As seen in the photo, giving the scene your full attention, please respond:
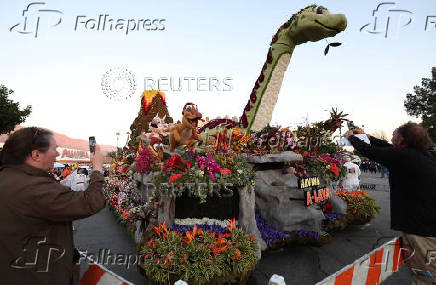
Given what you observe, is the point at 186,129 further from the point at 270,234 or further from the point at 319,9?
the point at 319,9

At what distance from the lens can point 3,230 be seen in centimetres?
147

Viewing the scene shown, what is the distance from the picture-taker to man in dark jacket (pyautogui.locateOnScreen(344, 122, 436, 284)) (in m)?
2.30

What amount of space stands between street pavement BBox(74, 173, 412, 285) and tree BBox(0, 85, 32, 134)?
18.9m

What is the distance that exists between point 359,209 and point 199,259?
558 centimetres

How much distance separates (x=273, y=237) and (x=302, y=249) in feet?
3.04

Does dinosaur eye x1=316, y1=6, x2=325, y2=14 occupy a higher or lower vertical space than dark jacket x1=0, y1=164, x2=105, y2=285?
higher

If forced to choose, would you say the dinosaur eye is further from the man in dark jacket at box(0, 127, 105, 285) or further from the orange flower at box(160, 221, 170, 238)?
the man in dark jacket at box(0, 127, 105, 285)

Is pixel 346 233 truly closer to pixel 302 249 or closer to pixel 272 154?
pixel 302 249

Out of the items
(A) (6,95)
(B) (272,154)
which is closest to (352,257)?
(B) (272,154)

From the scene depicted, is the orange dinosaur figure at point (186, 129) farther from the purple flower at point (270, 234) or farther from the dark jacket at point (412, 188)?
the dark jacket at point (412, 188)

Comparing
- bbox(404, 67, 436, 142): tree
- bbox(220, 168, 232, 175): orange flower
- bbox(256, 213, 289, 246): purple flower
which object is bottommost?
bbox(256, 213, 289, 246): purple flower

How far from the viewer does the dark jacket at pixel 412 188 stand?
2.30 m

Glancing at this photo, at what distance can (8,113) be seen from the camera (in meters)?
21.1

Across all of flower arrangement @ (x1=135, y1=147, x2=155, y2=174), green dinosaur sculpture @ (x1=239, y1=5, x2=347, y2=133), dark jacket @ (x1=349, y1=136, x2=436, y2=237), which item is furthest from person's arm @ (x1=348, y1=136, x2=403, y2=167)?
green dinosaur sculpture @ (x1=239, y1=5, x2=347, y2=133)
